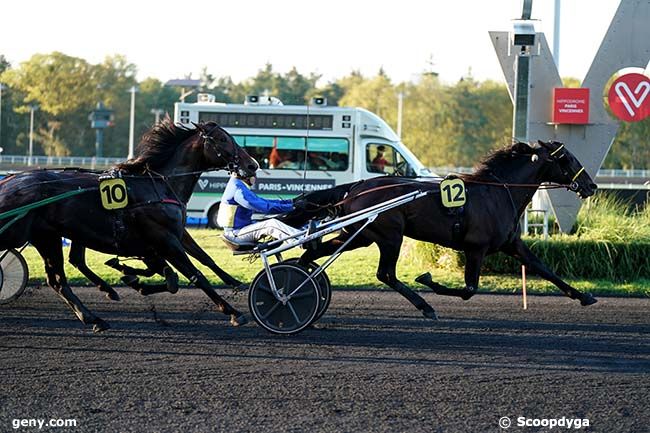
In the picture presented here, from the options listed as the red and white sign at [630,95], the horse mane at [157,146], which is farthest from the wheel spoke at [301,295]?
the red and white sign at [630,95]

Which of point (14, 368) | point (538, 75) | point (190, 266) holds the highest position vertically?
point (538, 75)

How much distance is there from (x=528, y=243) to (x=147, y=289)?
534 cm

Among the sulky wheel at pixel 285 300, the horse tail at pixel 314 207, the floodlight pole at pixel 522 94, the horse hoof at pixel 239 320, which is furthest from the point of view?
the floodlight pole at pixel 522 94

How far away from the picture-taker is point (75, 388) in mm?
6039

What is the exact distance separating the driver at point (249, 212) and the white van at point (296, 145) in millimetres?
10568

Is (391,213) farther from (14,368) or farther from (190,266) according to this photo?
(14,368)

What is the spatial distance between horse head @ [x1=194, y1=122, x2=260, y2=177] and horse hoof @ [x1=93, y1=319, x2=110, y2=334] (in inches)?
63.4

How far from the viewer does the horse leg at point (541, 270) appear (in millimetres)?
8875

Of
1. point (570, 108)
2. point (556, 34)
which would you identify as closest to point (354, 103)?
point (556, 34)

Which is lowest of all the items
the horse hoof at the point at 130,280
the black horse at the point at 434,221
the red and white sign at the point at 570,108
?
the horse hoof at the point at 130,280

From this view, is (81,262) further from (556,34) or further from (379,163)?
(379,163)

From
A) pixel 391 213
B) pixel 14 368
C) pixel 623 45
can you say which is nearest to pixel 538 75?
pixel 623 45

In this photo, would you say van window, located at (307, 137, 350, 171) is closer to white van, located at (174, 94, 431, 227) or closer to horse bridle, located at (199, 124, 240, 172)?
white van, located at (174, 94, 431, 227)

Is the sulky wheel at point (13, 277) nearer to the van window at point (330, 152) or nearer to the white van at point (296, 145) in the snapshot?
the white van at point (296, 145)
